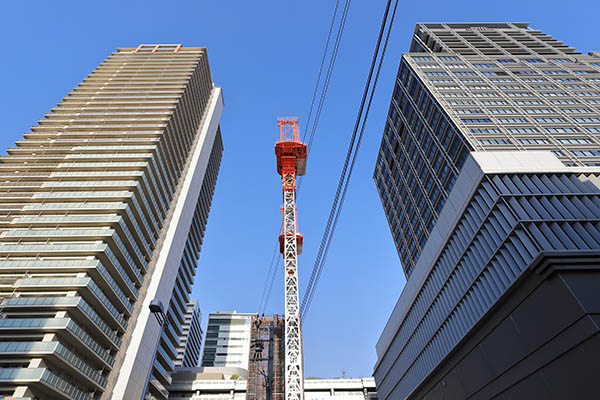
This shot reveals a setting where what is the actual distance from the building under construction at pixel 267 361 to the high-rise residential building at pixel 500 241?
1470 cm

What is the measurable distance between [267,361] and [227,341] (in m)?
61.6

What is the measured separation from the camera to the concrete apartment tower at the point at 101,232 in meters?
39.3

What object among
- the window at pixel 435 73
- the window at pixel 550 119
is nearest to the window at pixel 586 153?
the window at pixel 550 119

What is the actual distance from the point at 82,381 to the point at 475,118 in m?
64.3

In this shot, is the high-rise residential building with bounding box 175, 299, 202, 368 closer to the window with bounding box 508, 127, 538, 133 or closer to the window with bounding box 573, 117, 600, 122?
the window with bounding box 508, 127, 538, 133

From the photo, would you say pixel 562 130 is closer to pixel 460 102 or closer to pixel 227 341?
pixel 460 102

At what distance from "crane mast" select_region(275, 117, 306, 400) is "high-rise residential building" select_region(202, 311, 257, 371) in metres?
58.9

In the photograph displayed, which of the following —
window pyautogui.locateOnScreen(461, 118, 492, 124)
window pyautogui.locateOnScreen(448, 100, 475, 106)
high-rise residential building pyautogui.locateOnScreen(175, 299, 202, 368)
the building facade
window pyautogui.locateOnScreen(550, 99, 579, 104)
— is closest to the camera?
window pyautogui.locateOnScreen(461, 118, 492, 124)

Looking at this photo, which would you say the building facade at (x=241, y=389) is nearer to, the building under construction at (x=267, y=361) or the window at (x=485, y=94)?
the building under construction at (x=267, y=361)

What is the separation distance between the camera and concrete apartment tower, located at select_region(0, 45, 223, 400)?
129 feet

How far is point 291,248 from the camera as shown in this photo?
200 ft

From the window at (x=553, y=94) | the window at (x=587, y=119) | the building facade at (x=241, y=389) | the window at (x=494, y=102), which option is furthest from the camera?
the window at (x=553, y=94)

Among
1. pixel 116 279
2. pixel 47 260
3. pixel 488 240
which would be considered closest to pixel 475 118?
pixel 488 240

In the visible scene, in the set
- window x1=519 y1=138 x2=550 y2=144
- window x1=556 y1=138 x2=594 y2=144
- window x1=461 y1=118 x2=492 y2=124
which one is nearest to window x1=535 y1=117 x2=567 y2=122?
window x1=556 y1=138 x2=594 y2=144
